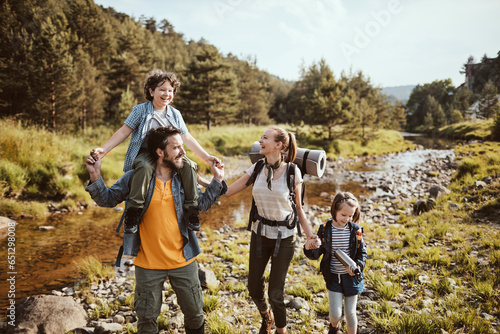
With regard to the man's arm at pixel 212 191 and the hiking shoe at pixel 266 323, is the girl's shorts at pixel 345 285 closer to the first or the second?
the hiking shoe at pixel 266 323

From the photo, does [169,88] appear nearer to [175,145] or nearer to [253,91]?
[175,145]

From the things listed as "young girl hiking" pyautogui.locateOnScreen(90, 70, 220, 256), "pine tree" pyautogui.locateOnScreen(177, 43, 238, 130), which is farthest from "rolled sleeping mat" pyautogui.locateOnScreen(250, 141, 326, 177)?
"pine tree" pyautogui.locateOnScreen(177, 43, 238, 130)

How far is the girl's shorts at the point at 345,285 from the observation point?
10.8ft

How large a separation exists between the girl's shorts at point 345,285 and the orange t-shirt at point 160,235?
189 cm

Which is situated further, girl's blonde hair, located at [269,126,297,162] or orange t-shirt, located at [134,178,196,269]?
girl's blonde hair, located at [269,126,297,162]

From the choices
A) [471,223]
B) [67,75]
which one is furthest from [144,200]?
[67,75]

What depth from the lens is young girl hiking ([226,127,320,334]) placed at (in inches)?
128

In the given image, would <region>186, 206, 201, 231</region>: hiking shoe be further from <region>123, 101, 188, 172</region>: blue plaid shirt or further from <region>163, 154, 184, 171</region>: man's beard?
<region>123, 101, 188, 172</region>: blue plaid shirt

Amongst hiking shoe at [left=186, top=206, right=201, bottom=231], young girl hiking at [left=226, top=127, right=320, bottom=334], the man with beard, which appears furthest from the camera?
young girl hiking at [left=226, top=127, right=320, bottom=334]

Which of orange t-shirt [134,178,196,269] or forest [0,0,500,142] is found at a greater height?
forest [0,0,500,142]

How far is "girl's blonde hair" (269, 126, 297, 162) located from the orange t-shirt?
1444 millimetres

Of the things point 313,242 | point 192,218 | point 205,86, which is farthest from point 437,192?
point 205,86

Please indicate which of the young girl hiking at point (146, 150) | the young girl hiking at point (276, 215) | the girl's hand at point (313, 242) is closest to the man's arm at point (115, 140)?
the young girl hiking at point (146, 150)

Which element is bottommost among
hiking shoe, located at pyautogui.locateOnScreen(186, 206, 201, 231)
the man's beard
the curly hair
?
hiking shoe, located at pyautogui.locateOnScreen(186, 206, 201, 231)
